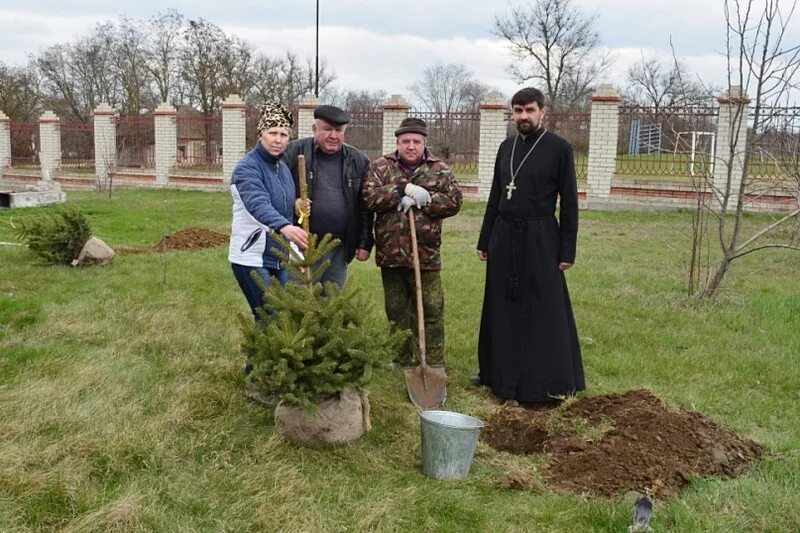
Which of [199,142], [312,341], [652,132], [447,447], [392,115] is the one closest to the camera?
[447,447]

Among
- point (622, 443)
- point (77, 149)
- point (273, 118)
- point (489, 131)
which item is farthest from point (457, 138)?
point (77, 149)

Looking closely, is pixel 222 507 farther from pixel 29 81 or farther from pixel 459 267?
pixel 29 81

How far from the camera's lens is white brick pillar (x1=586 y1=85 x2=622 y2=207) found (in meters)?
15.6

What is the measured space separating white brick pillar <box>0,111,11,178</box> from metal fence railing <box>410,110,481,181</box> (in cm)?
1749

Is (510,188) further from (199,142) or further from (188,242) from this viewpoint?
(199,142)

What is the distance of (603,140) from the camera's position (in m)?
15.8

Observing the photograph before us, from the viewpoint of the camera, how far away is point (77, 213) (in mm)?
8258

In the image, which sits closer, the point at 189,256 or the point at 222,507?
the point at 222,507

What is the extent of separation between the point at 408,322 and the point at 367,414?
3.84 ft

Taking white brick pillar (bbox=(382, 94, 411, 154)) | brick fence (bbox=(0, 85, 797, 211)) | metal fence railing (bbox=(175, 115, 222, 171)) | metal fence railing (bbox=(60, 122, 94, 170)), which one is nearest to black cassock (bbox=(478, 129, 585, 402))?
brick fence (bbox=(0, 85, 797, 211))

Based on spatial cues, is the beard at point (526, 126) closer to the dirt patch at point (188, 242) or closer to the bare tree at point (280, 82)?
the dirt patch at point (188, 242)

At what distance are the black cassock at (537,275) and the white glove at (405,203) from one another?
0.61 meters

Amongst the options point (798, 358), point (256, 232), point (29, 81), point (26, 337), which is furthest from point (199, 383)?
point (29, 81)

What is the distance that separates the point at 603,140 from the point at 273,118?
13.2 meters
